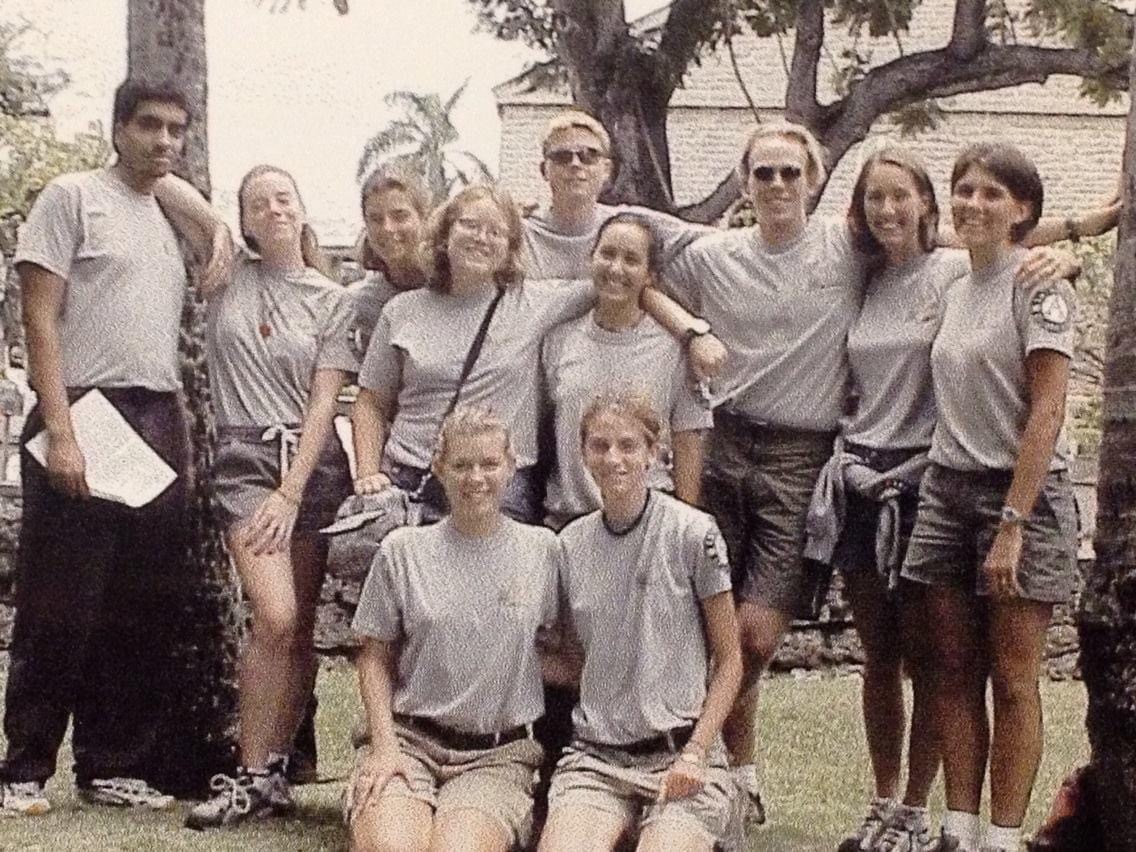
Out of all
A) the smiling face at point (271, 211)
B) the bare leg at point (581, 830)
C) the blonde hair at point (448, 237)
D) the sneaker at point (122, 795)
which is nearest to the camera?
the bare leg at point (581, 830)

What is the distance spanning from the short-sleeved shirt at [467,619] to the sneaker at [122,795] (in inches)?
52.1

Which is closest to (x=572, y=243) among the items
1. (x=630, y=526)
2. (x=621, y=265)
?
(x=621, y=265)

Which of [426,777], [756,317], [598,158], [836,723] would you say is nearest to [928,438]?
[756,317]

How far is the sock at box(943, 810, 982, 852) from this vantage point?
4.77 metres

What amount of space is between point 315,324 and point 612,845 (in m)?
1.89

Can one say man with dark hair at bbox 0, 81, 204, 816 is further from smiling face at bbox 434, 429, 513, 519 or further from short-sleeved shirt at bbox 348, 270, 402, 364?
smiling face at bbox 434, 429, 513, 519

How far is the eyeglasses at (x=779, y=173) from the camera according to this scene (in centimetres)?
498

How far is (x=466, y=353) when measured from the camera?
4969 mm

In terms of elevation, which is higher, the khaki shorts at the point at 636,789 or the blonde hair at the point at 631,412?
the blonde hair at the point at 631,412

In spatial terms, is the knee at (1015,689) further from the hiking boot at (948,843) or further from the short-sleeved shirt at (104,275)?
the short-sleeved shirt at (104,275)

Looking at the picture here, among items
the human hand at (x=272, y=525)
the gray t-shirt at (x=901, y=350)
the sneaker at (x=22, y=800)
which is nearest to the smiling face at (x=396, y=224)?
the human hand at (x=272, y=525)

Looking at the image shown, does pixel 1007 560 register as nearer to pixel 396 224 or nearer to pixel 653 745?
pixel 653 745

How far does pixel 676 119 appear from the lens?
25.5m

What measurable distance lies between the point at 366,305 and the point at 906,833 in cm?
207
